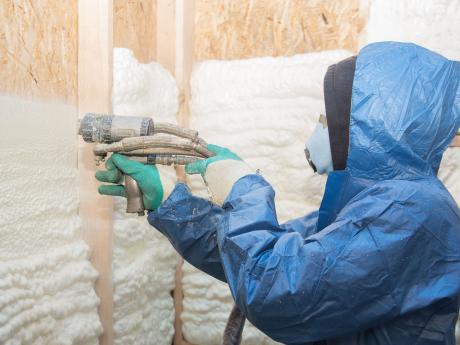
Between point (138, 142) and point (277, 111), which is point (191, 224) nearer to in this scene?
point (138, 142)

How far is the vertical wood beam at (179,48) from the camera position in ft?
6.34

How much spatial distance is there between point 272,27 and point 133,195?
0.98 meters

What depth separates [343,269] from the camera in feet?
3.14

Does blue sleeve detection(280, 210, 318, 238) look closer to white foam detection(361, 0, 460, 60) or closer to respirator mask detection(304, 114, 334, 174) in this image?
respirator mask detection(304, 114, 334, 174)

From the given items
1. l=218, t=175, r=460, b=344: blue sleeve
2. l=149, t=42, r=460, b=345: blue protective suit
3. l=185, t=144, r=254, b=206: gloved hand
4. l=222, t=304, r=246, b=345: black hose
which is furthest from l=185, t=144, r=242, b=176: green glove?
l=222, t=304, r=246, b=345: black hose

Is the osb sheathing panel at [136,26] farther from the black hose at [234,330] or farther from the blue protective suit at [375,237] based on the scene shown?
the black hose at [234,330]

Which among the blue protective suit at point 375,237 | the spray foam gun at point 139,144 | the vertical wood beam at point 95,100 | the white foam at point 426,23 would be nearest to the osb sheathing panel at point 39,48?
the vertical wood beam at point 95,100

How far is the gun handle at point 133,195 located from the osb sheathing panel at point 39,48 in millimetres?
308

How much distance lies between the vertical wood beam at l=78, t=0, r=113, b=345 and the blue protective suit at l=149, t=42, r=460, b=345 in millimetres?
526

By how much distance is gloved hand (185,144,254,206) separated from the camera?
3.88ft

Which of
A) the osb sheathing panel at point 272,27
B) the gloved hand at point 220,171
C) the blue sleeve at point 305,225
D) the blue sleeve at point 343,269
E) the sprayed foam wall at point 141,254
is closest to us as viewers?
the blue sleeve at point 343,269

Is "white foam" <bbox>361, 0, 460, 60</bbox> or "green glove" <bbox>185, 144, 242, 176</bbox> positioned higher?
"white foam" <bbox>361, 0, 460, 60</bbox>

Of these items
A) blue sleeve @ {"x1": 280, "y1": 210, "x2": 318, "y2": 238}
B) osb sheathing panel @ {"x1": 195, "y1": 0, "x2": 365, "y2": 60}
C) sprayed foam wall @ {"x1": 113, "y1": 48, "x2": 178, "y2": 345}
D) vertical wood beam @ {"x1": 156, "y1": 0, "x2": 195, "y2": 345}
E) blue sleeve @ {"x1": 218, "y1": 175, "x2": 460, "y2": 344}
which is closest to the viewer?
blue sleeve @ {"x1": 218, "y1": 175, "x2": 460, "y2": 344}

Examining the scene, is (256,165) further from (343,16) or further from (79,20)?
(79,20)
